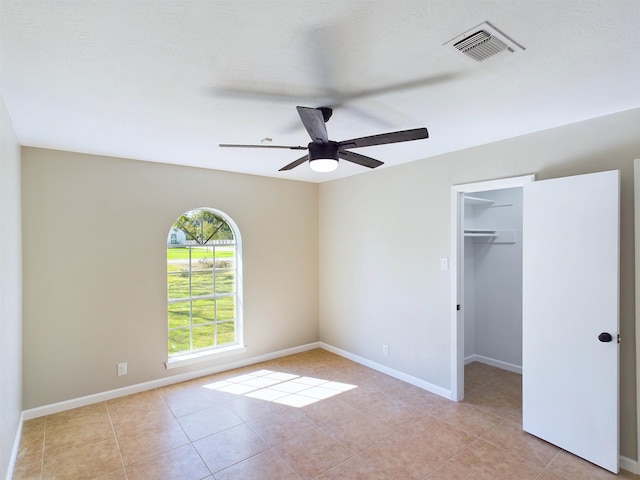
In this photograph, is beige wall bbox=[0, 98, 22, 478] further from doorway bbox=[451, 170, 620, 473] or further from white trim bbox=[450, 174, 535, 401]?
doorway bbox=[451, 170, 620, 473]

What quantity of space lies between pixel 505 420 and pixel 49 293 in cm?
435

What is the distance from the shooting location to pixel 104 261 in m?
3.46

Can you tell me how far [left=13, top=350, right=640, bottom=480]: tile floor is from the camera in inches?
93.3

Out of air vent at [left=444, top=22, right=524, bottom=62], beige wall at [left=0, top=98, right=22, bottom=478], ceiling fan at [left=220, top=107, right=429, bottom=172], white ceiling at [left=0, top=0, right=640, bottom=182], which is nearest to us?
white ceiling at [left=0, top=0, right=640, bottom=182]

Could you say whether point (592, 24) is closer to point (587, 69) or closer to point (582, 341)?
point (587, 69)

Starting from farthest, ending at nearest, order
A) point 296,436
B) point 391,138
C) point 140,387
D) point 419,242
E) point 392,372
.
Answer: point 392,372, point 419,242, point 140,387, point 296,436, point 391,138

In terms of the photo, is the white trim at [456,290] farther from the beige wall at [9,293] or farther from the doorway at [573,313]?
the beige wall at [9,293]

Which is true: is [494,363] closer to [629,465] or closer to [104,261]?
[629,465]

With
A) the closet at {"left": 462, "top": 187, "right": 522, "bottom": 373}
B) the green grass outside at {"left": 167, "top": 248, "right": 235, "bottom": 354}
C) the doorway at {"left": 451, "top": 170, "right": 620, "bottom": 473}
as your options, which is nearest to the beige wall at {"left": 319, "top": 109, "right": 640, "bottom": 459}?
the doorway at {"left": 451, "top": 170, "right": 620, "bottom": 473}

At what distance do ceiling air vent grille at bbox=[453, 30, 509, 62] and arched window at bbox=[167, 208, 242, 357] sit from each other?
3336 mm

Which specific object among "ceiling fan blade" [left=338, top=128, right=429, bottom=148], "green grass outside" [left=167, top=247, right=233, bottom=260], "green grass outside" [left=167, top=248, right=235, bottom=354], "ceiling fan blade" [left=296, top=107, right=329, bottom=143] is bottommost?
"green grass outside" [left=167, top=248, right=235, bottom=354]

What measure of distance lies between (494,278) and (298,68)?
3.83 m

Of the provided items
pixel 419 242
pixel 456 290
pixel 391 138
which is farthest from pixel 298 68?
pixel 456 290

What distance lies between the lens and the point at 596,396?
2.39 meters
